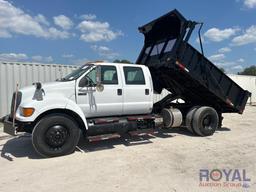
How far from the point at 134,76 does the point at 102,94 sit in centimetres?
125

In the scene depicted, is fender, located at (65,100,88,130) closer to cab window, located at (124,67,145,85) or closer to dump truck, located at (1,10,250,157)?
dump truck, located at (1,10,250,157)

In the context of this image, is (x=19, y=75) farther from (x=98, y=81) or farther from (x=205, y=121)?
(x=205, y=121)

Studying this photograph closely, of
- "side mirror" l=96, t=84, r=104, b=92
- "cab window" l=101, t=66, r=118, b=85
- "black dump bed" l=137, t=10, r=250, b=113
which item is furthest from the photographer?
"black dump bed" l=137, t=10, r=250, b=113

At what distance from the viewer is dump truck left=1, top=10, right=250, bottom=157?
657 centimetres

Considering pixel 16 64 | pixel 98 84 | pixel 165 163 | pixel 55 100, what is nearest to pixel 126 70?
pixel 98 84

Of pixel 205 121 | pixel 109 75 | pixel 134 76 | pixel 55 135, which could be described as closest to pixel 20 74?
pixel 109 75

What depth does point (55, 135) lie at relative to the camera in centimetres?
656

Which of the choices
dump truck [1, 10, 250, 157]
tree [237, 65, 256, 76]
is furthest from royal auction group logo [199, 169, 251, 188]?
tree [237, 65, 256, 76]

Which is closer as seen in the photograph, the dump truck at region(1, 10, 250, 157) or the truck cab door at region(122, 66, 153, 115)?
the dump truck at region(1, 10, 250, 157)

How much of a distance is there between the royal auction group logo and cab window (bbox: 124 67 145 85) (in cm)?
334

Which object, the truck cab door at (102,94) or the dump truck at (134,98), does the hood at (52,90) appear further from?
the truck cab door at (102,94)

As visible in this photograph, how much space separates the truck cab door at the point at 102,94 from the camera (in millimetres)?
7125

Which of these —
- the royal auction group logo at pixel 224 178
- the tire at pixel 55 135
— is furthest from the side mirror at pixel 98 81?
the royal auction group logo at pixel 224 178

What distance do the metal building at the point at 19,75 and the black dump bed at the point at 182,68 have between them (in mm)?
4966
